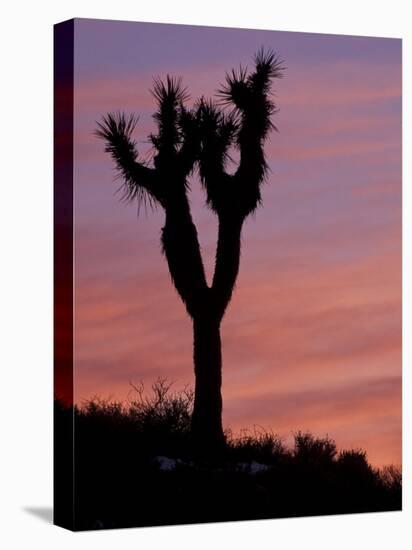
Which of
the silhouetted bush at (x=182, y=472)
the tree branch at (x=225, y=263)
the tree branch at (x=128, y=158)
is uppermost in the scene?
the tree branch at (x=128, y=158)

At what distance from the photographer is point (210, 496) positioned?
15.1 metres

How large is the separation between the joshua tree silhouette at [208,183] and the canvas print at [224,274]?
0.01m

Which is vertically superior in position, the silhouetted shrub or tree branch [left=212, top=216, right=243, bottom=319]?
tree branch [left=212, top=216, right=243, bottom=319]

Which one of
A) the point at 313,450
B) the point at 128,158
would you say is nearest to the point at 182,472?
the point at 313,450

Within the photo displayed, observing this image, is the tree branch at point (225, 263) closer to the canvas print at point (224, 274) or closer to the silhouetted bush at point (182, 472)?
the canvas print at point (224, 274)

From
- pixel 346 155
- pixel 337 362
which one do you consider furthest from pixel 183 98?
pixel 337 362

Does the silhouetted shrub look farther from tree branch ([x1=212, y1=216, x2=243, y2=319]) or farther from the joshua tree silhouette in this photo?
tree branch ([x1=212, y1=216, x2=243, y2=319])

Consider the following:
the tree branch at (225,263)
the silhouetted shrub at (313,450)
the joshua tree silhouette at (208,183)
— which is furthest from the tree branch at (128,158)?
the silhouetted shrub at (313,450)

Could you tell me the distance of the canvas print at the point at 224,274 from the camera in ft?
48.0

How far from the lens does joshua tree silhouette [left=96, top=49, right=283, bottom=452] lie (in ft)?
49.0

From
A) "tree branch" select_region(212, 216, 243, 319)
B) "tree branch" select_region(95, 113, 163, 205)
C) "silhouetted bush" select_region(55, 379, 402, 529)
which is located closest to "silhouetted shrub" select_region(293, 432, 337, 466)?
"silhouetted bush" select_region(55, 379, 402, 529)

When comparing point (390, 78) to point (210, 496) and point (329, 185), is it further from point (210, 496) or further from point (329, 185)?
point (210, 496)

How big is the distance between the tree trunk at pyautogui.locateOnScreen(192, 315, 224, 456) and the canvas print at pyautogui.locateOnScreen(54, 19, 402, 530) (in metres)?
0.01

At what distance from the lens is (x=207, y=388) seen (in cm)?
1518
